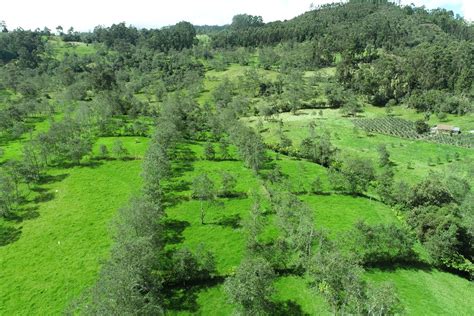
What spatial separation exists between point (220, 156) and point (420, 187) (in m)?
53.8

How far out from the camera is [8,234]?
66.1 m

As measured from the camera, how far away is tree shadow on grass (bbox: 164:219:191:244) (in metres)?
63.3

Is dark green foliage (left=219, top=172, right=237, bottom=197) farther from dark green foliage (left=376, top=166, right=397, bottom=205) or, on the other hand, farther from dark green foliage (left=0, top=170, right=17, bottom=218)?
dark green foliage (left=0, top=170, right=17, bottom=218)

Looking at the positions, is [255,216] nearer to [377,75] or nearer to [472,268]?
[472,268]

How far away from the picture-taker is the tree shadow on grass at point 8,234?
64.1m

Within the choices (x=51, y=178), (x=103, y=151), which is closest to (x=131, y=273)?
(x=51, y=178)

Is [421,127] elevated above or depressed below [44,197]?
above

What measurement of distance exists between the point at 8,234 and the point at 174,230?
32.5 meters

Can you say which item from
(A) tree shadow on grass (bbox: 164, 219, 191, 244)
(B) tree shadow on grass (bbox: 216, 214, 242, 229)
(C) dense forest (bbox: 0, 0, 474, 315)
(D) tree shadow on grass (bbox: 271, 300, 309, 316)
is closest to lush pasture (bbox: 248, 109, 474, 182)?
(C) dense forest (bbox: 0, 0, 474, 315)

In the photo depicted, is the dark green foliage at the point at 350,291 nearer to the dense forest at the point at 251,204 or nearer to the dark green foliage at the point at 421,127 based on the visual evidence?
the dense forest at the point at 251,204

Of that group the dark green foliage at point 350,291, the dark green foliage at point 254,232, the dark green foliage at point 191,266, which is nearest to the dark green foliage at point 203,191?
the dark green foliage at point 254,232

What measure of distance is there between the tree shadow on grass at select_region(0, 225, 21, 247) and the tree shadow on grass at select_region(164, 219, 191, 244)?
28732mm

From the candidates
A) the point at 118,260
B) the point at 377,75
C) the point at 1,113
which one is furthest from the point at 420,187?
the point at 1,113

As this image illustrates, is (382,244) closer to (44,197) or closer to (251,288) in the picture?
(251,288)
